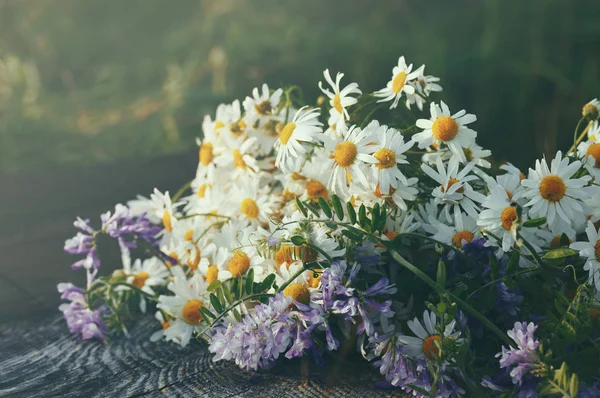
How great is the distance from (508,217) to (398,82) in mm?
226

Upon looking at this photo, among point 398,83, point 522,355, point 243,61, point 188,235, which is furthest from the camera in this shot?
point 243,61

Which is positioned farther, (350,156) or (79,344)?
(79,344)

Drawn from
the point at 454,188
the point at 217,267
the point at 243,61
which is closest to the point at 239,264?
the point at 217,267

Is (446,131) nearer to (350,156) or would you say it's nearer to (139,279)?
(350,156)

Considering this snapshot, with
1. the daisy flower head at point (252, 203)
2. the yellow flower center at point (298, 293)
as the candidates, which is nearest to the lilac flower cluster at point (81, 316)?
the daisy flower head at point (252, 203)

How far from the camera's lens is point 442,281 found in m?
0.73

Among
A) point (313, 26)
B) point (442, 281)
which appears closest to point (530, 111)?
point (313, 26)

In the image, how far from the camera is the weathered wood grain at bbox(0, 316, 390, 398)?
2.71 ft

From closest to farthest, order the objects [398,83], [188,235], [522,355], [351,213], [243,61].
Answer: [522,355] < [351,213] < [398,83] < [188,235] < [243,61]

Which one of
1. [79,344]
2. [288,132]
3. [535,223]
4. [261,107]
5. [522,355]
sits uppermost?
[261,107]

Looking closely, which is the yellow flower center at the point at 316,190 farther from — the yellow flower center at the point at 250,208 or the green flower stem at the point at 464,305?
the green flower stem at the point at 464,305

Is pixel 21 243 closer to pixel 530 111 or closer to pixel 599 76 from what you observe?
pixel 530 111

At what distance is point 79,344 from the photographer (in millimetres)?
1033

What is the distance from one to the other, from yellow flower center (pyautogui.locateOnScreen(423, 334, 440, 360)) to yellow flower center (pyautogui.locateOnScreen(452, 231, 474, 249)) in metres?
0.11
